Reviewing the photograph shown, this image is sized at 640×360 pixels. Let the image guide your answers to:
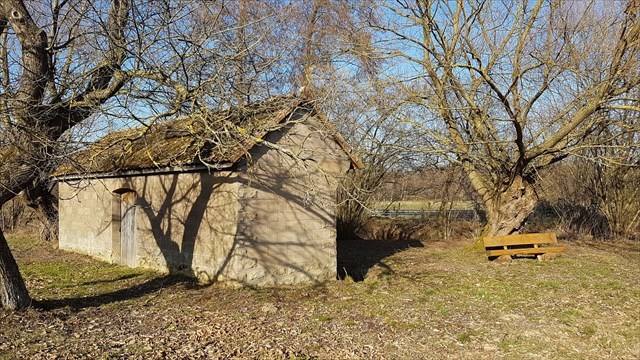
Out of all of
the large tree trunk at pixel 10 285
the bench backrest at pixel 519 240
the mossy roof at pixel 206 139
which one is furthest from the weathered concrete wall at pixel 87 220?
the bench backrest at pixel 519 240

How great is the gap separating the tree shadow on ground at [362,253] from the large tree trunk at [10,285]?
6.32m

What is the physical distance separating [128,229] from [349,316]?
7379mm

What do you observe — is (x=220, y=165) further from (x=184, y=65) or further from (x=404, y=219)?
(x=404, y=219)

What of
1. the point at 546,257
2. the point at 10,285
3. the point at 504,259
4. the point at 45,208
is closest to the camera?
the point at 10,285

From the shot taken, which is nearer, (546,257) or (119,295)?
(119,295)

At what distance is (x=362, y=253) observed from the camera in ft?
52.7

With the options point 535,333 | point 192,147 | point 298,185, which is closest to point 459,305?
point 535,333

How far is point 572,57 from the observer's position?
12.1 metres

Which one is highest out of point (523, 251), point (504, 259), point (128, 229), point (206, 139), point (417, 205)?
point (206, 139)

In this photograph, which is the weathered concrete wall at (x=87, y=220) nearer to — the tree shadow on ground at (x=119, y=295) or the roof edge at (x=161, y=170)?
the roof edge at (x=161, y=170)

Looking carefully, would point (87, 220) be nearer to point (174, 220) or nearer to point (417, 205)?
point (174, 220)

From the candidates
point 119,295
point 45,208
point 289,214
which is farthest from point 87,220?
point 289,214

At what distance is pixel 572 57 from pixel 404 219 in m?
11.6

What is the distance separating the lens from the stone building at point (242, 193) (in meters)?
10.1
